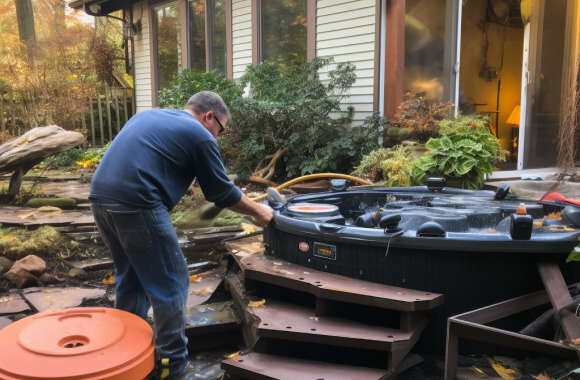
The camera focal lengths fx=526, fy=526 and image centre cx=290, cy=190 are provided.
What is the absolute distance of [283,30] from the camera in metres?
9.32

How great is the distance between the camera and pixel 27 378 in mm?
1656

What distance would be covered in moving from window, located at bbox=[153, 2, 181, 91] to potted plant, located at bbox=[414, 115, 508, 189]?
8.07 meters

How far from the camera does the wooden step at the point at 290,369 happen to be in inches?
96.9

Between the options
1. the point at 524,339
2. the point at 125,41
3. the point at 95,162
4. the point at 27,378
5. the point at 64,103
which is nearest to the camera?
the point at 27,378

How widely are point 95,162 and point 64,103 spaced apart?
200cm

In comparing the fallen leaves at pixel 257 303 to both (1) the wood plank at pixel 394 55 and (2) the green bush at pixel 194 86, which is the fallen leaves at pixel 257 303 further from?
(2) the green bush at pixel 194 86

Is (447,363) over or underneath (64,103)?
underneath

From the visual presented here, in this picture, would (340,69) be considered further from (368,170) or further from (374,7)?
(368,170)

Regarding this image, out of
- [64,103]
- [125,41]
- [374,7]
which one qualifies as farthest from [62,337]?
[125,41]

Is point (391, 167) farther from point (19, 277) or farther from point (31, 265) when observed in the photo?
point (19, 277)

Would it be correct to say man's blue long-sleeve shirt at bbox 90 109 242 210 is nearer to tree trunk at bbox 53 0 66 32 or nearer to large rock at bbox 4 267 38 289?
large rock at bbox 4 267 38 289

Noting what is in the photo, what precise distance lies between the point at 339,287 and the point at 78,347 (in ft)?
4.48

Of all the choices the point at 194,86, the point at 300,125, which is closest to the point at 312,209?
the point at 300,125

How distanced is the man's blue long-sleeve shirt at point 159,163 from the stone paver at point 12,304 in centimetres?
159
